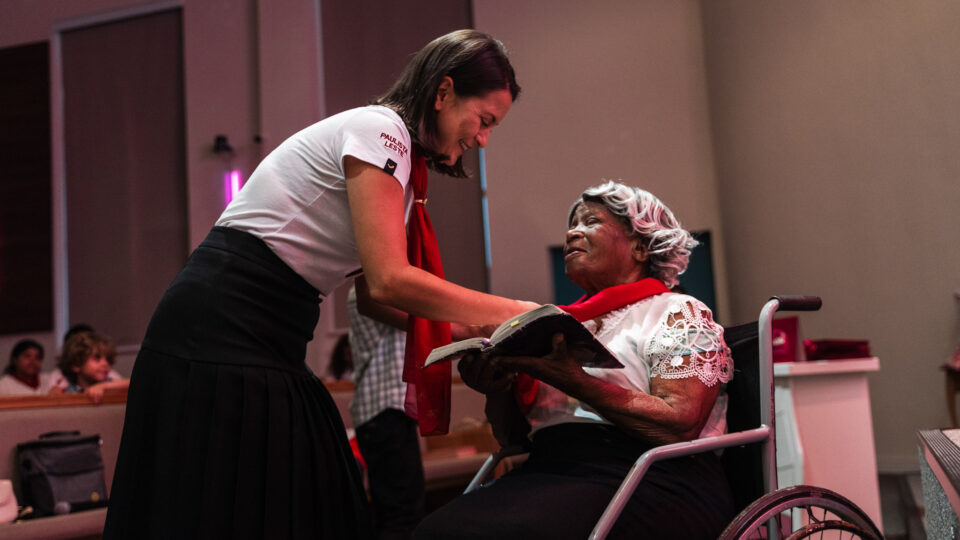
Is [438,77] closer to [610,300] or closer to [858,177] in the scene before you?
[610,300]

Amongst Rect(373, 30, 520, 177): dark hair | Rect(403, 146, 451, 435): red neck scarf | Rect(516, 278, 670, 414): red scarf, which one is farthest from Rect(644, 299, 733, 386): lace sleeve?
Rect(373, 30, 520, 177): dark hair

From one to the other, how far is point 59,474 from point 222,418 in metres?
2.33

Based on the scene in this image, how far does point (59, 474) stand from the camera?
3.14m

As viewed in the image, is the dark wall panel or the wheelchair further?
the dark wall panel

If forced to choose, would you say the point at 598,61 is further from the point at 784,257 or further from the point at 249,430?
the point at 249,430

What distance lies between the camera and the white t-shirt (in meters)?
1.28

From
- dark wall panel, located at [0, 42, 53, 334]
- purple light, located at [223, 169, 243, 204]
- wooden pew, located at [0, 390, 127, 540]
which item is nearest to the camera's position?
wooden pew, located at [0, 390, 127, 540]

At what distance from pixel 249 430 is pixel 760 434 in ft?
3.18

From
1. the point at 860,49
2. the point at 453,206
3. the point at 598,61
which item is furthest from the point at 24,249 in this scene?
the point at 860,49

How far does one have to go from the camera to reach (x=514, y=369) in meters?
1.53

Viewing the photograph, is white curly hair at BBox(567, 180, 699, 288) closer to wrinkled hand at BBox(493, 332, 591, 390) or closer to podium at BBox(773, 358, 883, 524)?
wrinkled hand at BBox(493, 332, 591, 390)

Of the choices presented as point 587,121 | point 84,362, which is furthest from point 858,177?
point 84,362

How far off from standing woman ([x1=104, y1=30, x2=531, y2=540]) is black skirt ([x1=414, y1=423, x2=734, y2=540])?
21 centimetres

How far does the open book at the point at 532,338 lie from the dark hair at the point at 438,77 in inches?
14.4
